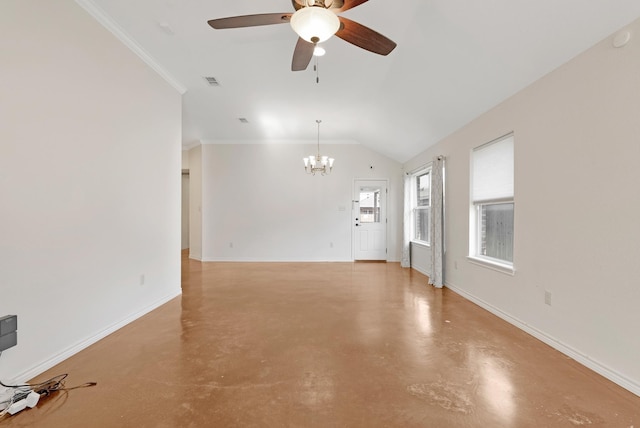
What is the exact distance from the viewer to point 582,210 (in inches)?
91.1

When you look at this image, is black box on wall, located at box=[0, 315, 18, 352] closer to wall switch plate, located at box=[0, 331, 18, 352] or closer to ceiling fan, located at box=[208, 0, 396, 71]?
wall switch plate, located at box=[0, 331, 18, 352]

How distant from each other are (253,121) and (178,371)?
4.68 m

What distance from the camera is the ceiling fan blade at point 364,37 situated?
6.09 feet

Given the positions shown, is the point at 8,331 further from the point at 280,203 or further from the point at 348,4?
the point at 280,203

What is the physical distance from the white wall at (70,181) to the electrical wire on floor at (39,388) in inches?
6.7

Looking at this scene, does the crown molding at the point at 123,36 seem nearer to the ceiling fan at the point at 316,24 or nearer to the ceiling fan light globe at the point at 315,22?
the ceiling fan at the point at 316,24

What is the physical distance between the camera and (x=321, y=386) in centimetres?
201

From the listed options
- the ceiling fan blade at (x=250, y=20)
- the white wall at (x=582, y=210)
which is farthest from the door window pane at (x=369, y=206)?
the ceiling fan blade at (x=250, y=20)

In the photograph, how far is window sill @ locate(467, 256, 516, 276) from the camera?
3191 millimetres

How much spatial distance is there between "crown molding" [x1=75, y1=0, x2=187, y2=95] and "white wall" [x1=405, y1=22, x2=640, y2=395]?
4.12m

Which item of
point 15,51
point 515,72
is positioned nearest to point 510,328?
point 515,72

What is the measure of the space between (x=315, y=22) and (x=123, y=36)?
8.40 feet

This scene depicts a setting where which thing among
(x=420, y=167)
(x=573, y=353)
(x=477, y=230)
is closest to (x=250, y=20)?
(x=573, y=353)

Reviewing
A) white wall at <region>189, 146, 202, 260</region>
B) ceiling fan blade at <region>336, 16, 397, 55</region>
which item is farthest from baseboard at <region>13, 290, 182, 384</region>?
white wall at <region>189, 146, 202, 260</region>
